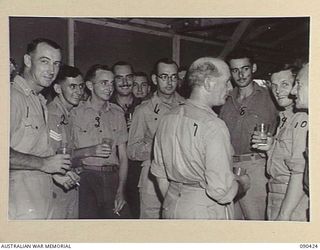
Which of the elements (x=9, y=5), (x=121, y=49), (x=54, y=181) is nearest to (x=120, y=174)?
(x=54, y=181)

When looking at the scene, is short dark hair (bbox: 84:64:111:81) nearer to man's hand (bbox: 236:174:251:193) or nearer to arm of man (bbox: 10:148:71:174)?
arm of man (bbox: 10:148:71:174)

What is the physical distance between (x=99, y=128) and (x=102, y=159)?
6 centimetres

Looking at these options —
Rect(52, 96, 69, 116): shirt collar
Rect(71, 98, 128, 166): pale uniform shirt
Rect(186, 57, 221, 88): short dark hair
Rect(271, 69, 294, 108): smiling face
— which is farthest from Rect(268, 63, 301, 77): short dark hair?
Rect(52, 96, 69, 116): shirt collar

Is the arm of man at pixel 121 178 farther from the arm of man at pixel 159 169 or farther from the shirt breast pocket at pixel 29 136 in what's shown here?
the shirt breast pocket at pixel 29 136

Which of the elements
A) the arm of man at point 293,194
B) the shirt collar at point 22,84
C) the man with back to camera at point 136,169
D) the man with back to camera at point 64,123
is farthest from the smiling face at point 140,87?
the arm of man at point 293,194

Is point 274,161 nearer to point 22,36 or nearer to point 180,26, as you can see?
point 180,26

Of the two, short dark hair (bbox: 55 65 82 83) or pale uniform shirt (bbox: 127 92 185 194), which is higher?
short dark hair (bbox: 55 65 82 83)

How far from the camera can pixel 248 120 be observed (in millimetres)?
1194

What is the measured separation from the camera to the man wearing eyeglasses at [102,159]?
47.4 inches

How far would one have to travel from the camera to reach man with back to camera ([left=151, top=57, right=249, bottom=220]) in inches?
46.1

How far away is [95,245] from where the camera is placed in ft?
3.93

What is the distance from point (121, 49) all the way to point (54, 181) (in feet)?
0.96

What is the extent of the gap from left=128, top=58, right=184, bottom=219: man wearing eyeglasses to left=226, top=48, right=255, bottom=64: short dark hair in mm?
108

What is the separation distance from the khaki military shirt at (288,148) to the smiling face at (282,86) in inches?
0.9
